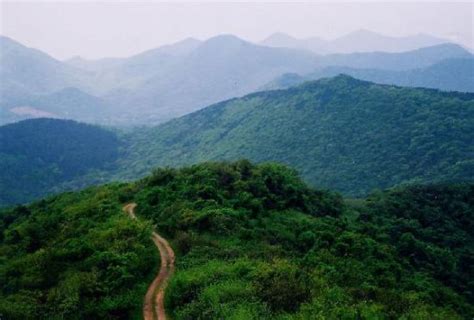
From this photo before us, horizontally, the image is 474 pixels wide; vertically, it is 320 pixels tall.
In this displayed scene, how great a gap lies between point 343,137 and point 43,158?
106575 millimetres

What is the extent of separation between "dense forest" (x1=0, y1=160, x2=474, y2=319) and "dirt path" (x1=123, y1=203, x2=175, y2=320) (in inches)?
16.8

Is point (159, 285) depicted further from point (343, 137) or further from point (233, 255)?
point (343, 137)

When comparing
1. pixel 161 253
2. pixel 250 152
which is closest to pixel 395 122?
pixel 250 152

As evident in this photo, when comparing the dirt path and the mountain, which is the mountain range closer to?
the mountain

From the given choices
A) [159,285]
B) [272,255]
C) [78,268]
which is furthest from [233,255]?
[78,268]

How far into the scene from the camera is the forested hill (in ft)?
345

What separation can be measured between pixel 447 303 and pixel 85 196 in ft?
94.0

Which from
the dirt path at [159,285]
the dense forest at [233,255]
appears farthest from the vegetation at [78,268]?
the dirt path at [159,285]

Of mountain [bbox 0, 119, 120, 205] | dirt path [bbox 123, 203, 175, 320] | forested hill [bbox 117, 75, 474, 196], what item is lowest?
mountain [bbox 0, 119, 120, 205]

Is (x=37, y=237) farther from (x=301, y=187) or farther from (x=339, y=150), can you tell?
(x=339, y=150)

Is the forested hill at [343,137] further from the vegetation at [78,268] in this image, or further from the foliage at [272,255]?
the vegetation at [78,268]

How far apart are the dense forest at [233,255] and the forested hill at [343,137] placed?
5797cm

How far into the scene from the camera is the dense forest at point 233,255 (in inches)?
723

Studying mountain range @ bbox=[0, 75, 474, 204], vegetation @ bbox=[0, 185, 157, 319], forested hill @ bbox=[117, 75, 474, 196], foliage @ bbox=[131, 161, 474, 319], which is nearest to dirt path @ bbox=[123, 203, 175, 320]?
vegetation @ bbox=[0, 185, 157, 319]
